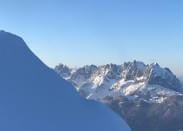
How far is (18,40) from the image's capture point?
1527 cm

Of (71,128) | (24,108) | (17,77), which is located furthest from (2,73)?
(71,128)

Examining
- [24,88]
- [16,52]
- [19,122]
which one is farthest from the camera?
[16,52]

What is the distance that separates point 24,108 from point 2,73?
4.51 ft

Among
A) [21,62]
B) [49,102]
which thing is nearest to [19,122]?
[49,102]

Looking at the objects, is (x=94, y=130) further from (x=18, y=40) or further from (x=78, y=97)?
(x=18, y=40)

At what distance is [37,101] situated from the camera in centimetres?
1359

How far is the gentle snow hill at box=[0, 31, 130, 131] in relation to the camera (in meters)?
13.0

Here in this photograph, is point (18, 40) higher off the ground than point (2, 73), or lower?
higher

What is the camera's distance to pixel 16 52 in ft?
47.9

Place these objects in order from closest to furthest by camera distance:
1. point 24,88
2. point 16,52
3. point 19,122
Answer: point 19,122 → point 24,88 → point 16,52

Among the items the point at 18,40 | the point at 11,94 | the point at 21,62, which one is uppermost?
the point at 18,40

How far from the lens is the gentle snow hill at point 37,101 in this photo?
13.0m

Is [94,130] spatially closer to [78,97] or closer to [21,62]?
[78,97]

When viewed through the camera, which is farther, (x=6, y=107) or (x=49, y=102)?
(x=49, y=102)
